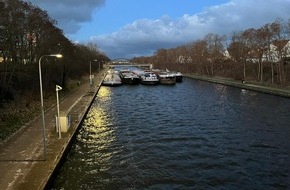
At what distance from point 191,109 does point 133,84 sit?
1775 inches

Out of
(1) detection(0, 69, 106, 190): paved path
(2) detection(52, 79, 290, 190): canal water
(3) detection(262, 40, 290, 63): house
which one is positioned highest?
(3) detection(262, 40, 290, 63): house

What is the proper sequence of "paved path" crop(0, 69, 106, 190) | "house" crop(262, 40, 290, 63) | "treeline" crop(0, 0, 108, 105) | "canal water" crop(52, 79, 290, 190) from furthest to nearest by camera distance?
1. "house" crop(262, 40, 290, 63)
2. "treeline" crop(0, 0, 108, 105)
3. "canal water" crop(52, 79, 290, 190)
4. "paved path" crop(0, 69, 106, 190)

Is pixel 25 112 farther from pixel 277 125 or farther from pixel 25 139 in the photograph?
pixel 277 125

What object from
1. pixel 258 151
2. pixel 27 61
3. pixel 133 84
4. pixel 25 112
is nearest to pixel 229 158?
pixel 258 151

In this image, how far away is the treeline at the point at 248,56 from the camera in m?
64.9

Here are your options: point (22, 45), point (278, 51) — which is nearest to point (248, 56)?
point (278, 51)

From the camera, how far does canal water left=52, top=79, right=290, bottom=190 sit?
60.6 ft

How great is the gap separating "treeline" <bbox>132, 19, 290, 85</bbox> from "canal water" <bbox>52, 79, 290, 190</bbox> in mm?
26421

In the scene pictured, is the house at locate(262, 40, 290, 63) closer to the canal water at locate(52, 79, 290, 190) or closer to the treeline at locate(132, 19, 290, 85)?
the treeline at locate(132, 19, 290, 85)

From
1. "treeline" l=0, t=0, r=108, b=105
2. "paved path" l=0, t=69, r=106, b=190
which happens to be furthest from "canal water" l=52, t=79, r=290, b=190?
"treeline" l=0, t=0, r=108, b=105

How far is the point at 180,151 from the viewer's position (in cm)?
2389

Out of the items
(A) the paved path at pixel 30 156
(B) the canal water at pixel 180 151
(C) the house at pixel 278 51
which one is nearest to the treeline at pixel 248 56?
(C) the house at pixel 278 51

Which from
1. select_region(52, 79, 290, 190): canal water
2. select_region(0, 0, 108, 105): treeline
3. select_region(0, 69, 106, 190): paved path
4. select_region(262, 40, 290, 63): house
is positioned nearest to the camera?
select_region(0, 69, 106, 190): paved path

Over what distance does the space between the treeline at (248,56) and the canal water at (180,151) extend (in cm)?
2642
